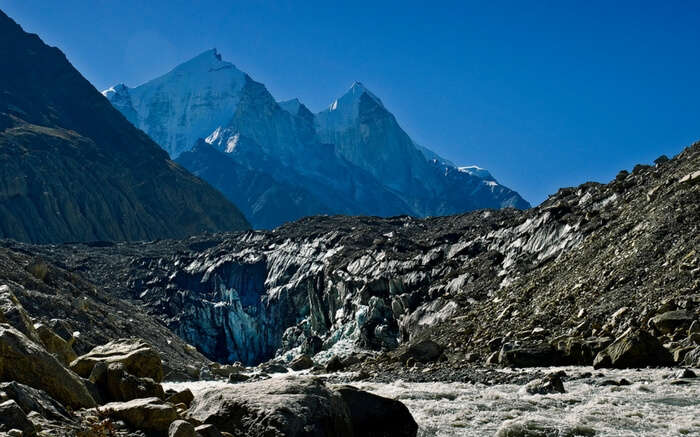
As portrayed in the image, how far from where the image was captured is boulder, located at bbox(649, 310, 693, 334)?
29.4 meters

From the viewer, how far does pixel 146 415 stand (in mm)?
14852

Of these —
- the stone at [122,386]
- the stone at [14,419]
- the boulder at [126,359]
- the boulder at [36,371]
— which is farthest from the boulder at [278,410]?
the boulder at [126,359]

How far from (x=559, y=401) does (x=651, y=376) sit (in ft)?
17.4

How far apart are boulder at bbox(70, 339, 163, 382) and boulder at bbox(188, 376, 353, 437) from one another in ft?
17.7

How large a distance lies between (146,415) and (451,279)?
2231 inches

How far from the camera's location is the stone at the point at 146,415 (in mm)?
14750

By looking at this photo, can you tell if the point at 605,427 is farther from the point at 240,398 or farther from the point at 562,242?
the point at 562,242

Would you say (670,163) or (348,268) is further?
(348,268)

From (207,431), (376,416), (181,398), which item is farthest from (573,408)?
(181,398)

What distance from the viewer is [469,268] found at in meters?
69.8

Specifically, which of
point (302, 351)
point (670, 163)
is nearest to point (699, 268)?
point (670, 163)

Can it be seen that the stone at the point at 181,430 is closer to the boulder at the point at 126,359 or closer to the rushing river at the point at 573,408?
the boulder at the point at 126,359

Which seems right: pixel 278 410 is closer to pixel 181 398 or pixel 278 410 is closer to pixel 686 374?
pixel 181 398

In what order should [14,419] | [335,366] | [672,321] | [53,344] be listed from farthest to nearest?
[335,366] < [672,321] < [53,344] < [14,419]
